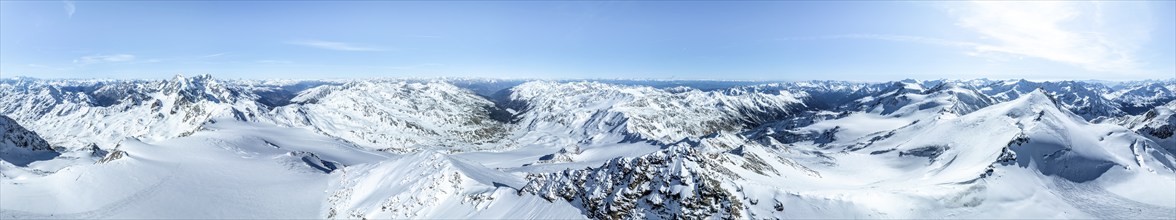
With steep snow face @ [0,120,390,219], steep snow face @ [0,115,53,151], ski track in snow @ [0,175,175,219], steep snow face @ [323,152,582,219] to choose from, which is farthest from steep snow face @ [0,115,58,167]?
steep snow face @ [323,152,582,219]

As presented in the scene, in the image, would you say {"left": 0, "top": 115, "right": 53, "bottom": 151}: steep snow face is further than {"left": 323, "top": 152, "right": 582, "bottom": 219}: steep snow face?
Yes

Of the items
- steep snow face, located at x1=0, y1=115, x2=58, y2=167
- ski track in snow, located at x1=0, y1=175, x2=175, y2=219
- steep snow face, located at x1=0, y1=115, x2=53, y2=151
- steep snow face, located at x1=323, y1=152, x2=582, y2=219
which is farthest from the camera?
steep snow face, located at x1=0, y1=115, x2=53, y2=151

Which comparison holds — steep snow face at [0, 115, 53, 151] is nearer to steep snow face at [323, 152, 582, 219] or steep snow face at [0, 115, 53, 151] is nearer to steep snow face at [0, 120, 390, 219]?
steep snow face at [0, 120, 390, 219]

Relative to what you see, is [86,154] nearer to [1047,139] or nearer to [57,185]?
[57,185]

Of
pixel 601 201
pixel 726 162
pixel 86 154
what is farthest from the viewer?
pixel 86 154

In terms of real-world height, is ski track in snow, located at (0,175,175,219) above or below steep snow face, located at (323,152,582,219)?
below

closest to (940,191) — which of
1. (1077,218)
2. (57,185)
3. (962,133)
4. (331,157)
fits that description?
(1077,218)

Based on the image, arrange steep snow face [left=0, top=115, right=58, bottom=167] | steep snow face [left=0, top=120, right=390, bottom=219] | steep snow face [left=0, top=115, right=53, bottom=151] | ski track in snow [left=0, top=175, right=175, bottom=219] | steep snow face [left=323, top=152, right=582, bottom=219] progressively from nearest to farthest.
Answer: steep snow face [left=323, top=152, right=582, bottom=219] → ski track in snow [left=0, top=175, right=175, bottom=219] → steep snow face [left=0, top=120, right=390, bottom=219] → steep snow face [left=0, top=115, right=58, bottom=167] → steep snow face [left=0, top=115, right=53, bottom=151]

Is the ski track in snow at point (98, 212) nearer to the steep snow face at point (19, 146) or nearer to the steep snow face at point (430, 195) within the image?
the steep snow face at point (430, 195)

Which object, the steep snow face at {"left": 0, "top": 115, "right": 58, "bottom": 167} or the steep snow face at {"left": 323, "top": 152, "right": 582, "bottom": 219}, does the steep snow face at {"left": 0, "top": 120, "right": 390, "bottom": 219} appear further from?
the steep snow face at {"left": 0, "top": 115, "right": 58, "bottom": 167}
